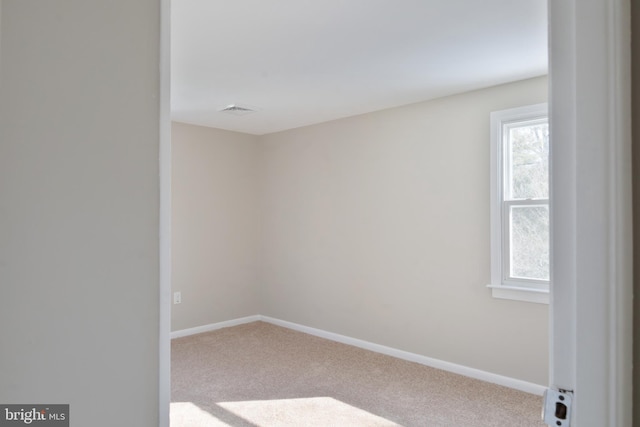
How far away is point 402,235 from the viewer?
403cm

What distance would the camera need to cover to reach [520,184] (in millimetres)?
3361

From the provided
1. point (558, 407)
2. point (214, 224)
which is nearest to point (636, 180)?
point (558, 407)

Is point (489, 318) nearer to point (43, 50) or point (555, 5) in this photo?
point (555, 5)

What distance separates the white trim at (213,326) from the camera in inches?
185

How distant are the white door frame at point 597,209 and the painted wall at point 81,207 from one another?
84 cm

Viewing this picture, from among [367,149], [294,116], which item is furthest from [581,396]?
[294,116]

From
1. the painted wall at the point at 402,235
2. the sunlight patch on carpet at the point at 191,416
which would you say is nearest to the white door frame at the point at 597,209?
the sunlight patch on carpet at the point at 191,416

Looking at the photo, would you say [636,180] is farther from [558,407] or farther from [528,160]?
[528,160]

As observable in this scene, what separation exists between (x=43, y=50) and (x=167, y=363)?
0.71 metres
